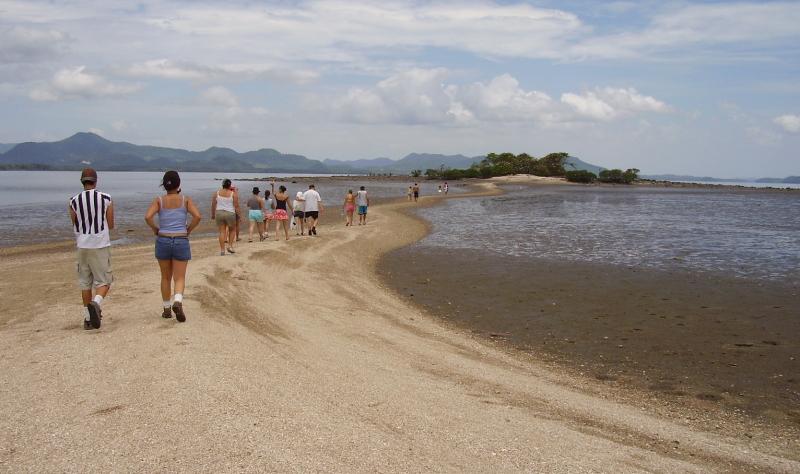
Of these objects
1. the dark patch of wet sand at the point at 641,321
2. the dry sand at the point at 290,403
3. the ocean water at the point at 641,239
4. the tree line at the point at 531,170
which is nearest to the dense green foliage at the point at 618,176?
the tree line at the point at 531,170

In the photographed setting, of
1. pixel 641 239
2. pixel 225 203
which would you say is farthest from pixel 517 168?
pixel 225 203

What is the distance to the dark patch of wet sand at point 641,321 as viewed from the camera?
27.1ft

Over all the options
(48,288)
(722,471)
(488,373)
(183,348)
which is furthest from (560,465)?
(48,288)

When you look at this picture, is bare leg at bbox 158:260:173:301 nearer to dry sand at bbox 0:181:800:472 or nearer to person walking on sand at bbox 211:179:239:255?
dry sand at bbox 0:181:800:472

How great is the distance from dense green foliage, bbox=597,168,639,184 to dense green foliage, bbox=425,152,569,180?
1094 centimetres

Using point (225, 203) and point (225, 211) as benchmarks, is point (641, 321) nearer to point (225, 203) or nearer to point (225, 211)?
point (225, 211)

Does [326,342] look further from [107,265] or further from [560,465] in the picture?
[560,465]

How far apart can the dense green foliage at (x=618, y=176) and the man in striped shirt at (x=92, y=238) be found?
394ft

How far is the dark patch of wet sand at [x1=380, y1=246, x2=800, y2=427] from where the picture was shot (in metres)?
8.27

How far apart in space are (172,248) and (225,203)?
8.22m

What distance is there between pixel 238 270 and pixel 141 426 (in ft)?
28.2

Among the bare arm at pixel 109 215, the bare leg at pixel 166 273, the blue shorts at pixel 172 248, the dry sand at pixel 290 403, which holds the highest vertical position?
the bare arm at pixel 109 215

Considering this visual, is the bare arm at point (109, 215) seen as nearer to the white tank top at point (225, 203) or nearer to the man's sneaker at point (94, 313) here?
the man's sneaker at point (94, 313)

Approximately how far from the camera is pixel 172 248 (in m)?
7.95
